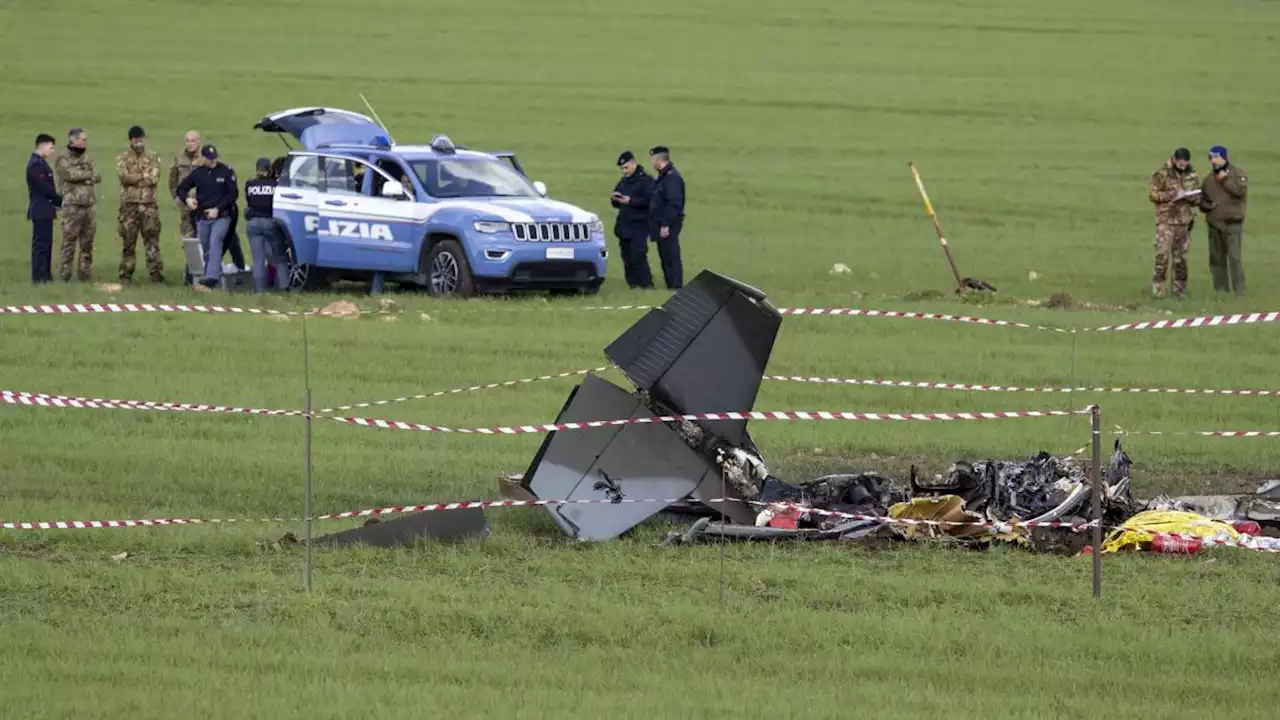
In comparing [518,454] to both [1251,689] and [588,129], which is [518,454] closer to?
[1251,689]

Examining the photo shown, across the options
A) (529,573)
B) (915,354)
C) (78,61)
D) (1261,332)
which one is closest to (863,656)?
(529,573)

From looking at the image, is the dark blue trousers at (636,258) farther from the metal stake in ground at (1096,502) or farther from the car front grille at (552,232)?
the metal stake in ground at (1096,502)

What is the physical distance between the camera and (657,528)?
11.5 m

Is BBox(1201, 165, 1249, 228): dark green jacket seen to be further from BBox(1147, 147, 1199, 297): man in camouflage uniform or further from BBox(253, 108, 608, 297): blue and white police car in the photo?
BBox(253, 108, 608, 297): blue and white police car

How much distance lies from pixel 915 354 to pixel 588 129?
2732 centimetres

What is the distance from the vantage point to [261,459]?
526 inches

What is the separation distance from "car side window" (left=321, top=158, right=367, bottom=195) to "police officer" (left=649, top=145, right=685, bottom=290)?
A: 11.7 feet

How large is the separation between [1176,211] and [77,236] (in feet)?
42.8

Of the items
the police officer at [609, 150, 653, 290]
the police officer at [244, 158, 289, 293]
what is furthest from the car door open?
the police officer at [609, 150, 653, 290]

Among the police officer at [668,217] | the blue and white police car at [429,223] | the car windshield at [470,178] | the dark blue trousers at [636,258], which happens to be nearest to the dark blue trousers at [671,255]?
the police officer at [668,217]

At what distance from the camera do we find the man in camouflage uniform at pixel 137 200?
77.4 ft

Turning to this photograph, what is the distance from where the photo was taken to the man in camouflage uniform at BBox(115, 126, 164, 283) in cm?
2358

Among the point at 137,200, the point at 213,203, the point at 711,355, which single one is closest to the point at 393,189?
the point at 213,203

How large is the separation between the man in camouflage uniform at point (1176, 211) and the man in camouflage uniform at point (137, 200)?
1179cm
